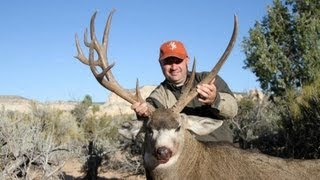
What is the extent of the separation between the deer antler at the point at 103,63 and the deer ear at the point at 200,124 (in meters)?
0.42

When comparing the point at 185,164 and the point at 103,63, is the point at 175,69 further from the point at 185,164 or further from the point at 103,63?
the point at 185,164

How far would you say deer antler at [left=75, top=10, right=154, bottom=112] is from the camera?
541cm

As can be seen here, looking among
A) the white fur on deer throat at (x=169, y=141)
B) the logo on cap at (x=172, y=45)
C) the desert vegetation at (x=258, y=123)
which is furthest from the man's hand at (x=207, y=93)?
the desert vegetation at (x=258, y=123)

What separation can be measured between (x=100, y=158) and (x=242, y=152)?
5.99m

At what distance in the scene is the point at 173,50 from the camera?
20.4ft

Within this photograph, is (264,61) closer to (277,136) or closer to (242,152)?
(277,136)

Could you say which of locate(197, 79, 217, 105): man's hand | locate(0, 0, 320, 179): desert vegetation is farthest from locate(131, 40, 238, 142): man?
locate(0, 0, 320, 179): desert vegetation

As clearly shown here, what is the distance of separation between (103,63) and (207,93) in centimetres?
130

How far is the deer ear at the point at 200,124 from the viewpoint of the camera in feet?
17.2

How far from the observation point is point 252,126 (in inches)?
492

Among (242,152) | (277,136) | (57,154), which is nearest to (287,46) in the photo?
(277,136)

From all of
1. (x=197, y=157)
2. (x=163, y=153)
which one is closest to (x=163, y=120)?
(x=163, y=153)

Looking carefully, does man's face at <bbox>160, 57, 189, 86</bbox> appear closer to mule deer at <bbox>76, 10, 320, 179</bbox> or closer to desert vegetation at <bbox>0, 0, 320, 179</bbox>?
mule deer at <bbox>76, 10, 320, 179</bbox>

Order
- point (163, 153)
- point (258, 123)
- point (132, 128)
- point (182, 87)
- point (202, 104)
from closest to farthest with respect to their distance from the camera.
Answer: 1. point (163, 153)
2. point (132, 128)
3. point (202, 104)
4. point (182, 87)
5. point (258, 123)
